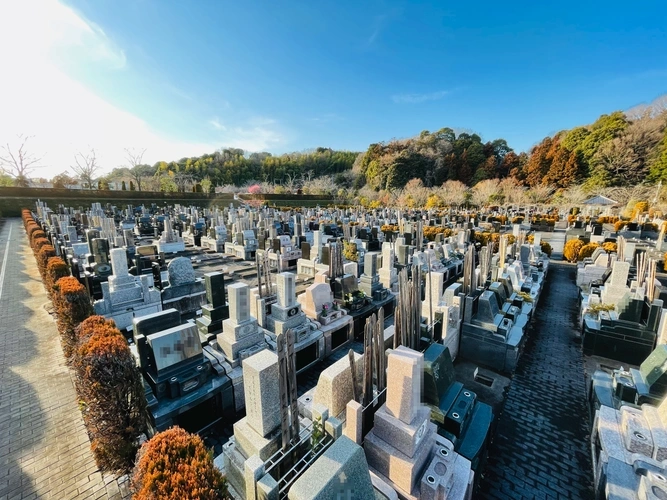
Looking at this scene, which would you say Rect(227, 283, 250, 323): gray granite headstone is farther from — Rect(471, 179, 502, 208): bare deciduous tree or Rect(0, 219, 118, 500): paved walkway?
Rect(471, 179, 502, 208): bare deciduous tree

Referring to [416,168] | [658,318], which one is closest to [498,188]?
[416,168]

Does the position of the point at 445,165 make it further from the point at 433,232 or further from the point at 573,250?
the point at 573,250

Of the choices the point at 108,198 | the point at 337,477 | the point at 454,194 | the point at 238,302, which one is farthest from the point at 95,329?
the point at 108,198

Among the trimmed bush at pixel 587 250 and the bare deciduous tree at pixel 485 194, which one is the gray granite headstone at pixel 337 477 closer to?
the trimmed bush at pixel 587 250

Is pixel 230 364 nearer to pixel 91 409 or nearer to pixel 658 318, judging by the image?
pixel 91 409

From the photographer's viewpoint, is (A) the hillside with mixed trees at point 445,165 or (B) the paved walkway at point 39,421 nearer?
(B) the paved walkway at point 39,421

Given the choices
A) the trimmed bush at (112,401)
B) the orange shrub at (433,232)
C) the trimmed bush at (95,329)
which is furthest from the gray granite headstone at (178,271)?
the orange shrub at (433,232)
